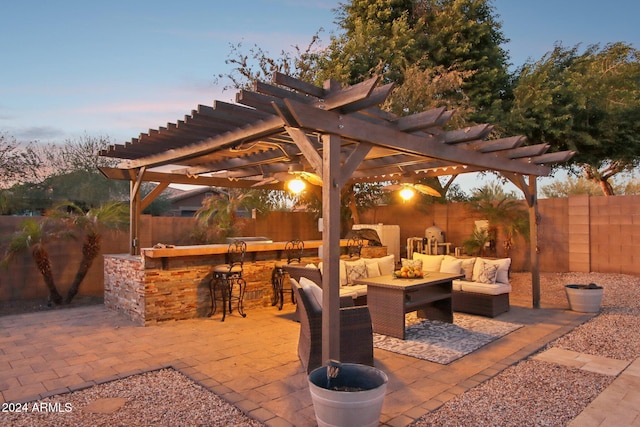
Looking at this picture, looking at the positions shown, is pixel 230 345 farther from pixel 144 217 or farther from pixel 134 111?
pixel 134 111

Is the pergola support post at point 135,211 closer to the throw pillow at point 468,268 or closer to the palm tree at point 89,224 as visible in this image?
the palm tree at point 89,224

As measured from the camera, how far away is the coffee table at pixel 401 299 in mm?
5332

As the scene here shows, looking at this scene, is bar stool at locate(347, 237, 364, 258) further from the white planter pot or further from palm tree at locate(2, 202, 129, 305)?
the white planter pot

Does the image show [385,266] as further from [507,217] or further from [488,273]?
[507,217]

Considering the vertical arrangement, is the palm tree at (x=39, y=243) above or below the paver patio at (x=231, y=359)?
above

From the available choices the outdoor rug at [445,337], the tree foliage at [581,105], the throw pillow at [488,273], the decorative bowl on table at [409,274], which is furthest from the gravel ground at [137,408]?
the tree foliage at [581,105]

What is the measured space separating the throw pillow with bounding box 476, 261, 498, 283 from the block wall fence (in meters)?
1.45

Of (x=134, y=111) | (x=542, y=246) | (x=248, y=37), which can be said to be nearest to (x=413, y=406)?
(x=542, y=246)

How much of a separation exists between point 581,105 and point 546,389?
9848mm

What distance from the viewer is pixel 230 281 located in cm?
669

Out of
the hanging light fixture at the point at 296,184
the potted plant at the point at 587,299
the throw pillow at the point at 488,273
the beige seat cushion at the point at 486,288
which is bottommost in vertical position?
the potted plant at the point at 587,299

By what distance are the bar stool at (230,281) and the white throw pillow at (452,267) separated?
10.3 ft

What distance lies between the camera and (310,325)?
399 centimetres

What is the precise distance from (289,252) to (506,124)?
7098 millimetres
